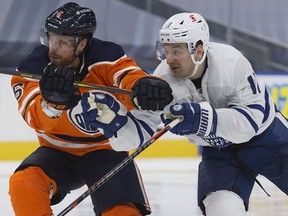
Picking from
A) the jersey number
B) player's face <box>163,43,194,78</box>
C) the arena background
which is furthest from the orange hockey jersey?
the arena background

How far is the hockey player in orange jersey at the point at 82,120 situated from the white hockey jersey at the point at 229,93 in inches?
7.0

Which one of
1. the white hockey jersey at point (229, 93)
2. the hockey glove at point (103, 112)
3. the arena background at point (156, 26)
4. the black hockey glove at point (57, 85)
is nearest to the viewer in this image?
the black hockey glove at point (57, 85)

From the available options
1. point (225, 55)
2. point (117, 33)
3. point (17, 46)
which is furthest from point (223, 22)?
point (225, 55)

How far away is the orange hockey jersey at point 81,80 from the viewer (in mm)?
2947

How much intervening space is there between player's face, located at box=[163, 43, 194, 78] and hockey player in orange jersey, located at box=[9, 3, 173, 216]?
0.40 ft

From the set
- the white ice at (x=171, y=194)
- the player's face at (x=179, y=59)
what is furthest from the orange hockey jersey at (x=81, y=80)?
the white ice at (x=171, y=194)

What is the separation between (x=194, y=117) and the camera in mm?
2840

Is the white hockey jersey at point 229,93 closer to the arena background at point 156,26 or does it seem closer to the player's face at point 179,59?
the player's face at point 179,59

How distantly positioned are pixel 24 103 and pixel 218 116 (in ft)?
2.41

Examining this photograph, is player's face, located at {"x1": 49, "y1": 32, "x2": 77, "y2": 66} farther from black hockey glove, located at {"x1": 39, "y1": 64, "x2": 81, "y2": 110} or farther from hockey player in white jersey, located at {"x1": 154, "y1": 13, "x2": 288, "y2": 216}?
hockey player in white jersey, located at {"x1": 154, "y1": 13, "x2": 288, "y2": 216}

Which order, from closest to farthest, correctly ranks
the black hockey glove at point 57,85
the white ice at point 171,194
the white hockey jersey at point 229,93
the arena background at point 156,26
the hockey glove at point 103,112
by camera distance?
the black hockey glove at point 57,85 < the hockey glove at point 103,112 < the white hockey jersey at point 229,93 < the white ice at point 171,194 < the arena background at point 156,26

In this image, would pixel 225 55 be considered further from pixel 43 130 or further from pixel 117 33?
pixel 117 33

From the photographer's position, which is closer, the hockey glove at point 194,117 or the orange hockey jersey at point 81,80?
the hockey glove at point 194,117

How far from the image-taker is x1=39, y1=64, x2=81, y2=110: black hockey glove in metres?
2.69
